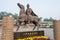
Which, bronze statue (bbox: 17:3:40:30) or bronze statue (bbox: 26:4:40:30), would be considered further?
bronze statue (bbox: 26:4:40:30)

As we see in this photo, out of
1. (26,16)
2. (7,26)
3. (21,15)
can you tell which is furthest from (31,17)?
(7,26)

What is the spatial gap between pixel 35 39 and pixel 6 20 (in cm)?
178

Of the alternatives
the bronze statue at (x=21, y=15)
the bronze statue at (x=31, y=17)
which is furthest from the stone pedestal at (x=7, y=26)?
the bronze statue at (x=31, y=17)

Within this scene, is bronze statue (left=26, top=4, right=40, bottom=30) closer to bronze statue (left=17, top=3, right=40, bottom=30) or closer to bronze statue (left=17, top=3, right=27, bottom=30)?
bronze statue (left=17, top=3, right=40, bottom=30)

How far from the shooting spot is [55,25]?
24.3 ft

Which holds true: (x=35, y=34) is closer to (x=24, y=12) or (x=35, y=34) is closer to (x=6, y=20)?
(x=24, y=12)

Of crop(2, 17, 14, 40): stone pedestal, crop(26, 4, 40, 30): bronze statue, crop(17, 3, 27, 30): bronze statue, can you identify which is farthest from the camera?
crop(26, 4, 40, 30): bronze statue

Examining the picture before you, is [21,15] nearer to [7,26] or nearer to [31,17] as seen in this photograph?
[31,17]

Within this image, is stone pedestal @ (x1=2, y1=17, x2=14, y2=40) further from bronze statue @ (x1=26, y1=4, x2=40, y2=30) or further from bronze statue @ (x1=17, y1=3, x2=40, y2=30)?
bronze statue @ (x1=26, y1=4, x2=40, y2=30)

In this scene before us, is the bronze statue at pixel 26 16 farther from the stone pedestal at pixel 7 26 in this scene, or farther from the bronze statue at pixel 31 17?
the stone pedestal at pixel 7 26

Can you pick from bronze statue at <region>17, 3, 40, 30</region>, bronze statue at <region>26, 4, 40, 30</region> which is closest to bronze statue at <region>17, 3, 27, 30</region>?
bronze statue at <region>17, 3, 40, 30</region>

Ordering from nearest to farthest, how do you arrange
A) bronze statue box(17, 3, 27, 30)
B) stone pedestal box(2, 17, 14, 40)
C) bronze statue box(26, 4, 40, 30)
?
stone pedestal box(2, 17, 14, 40) < bronze statue box(17, 3, 27, 30) < bronze statue box(26, 4, 40, 30)

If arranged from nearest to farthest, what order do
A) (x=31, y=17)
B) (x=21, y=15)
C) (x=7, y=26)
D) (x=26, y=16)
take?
(x=7, y=26), (x=21, y=15), (x=26, y=16), (x=31, y=17)

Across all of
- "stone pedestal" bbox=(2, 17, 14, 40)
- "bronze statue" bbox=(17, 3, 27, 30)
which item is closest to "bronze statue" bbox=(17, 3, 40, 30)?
"bronze statue" bbox=(17, 3, 27, 30)
